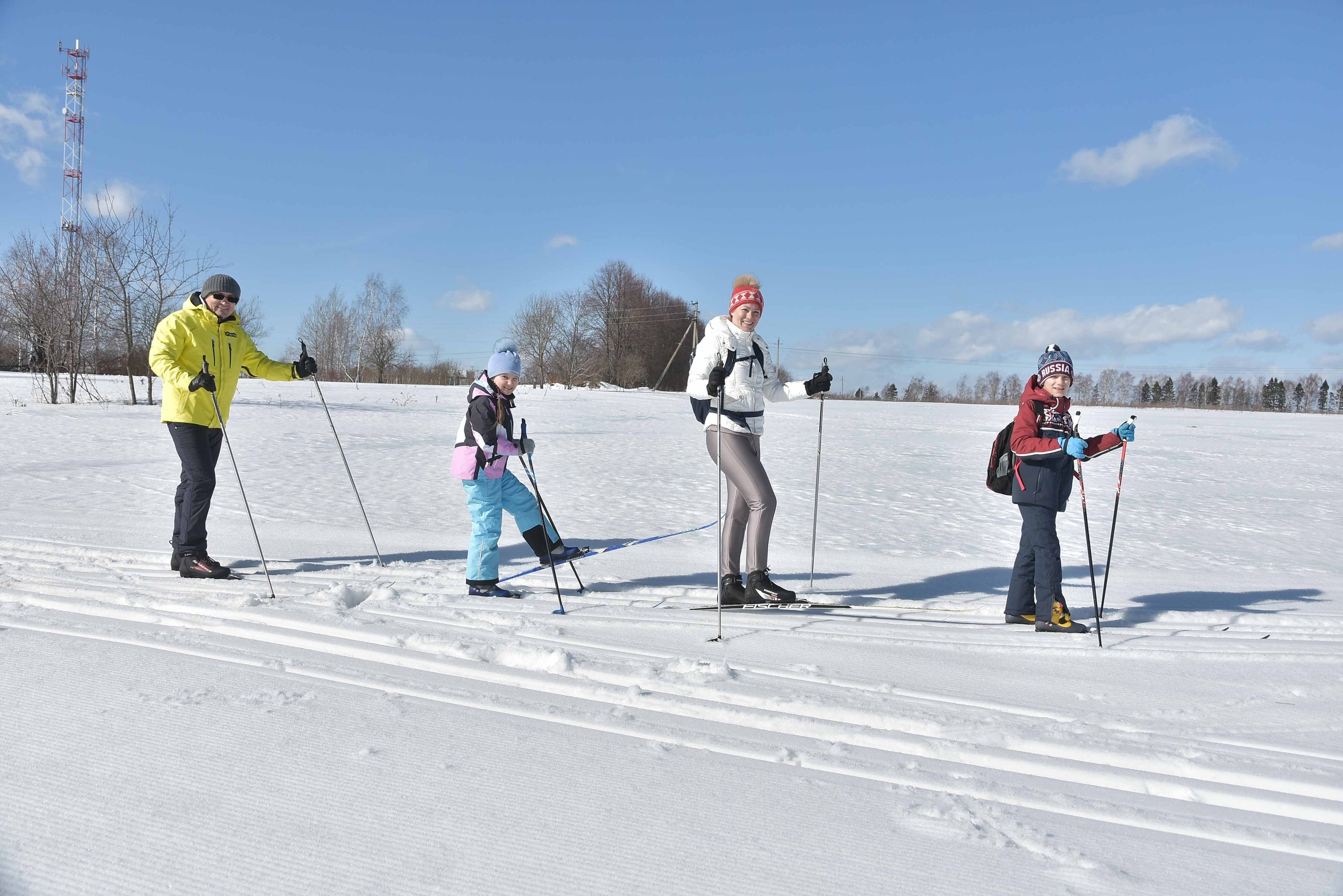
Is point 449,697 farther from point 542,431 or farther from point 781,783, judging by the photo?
point 542,431

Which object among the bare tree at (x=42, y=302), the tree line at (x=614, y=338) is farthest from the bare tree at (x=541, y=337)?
the bare tree at (x=42, y=302)

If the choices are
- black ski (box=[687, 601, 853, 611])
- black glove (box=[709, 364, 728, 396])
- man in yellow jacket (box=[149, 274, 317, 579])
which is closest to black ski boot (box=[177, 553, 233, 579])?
man in yellow jacket (box=[149, 274, 317, 579])

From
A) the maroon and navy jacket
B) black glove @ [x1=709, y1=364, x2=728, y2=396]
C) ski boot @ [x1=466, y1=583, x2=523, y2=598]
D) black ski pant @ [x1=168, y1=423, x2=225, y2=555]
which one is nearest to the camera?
the maroon and navy jacket

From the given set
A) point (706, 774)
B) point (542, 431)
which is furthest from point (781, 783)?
point (542, 431)

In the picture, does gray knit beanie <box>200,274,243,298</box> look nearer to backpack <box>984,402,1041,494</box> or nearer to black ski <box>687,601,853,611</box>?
black ski <box>687,601,853,611</box>

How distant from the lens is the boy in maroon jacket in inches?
177

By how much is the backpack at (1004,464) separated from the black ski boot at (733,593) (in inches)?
63.9

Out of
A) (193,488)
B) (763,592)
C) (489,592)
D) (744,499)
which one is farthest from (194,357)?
(763,592)

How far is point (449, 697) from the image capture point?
313 centimetres

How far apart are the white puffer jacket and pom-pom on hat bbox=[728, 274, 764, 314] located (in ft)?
0.43

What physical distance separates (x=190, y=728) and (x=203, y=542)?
3033 mm

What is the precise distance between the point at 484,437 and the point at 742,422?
1.62 metres

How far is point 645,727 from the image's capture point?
9.57 ft

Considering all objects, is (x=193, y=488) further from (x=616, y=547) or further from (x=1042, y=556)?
(x=1042, y=556)
